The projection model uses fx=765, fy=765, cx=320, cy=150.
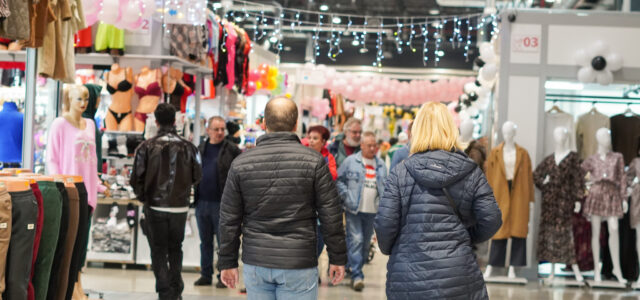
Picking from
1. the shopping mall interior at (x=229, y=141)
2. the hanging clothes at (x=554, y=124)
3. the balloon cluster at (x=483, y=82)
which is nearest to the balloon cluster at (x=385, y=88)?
the balloon cluster at (x=483, y=82)

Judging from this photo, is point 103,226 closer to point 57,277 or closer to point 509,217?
point 57,277

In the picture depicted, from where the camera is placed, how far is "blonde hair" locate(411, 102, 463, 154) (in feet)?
11.6

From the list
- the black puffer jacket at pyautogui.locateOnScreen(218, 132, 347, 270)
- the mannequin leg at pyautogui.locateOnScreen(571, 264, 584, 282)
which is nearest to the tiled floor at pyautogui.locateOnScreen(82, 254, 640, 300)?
the mannequin leg at pyautogui.locateOnScreen(571, 264, 584, 282)

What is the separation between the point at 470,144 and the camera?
9.20m

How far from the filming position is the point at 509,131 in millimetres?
8008

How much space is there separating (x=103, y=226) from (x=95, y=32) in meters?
2.01

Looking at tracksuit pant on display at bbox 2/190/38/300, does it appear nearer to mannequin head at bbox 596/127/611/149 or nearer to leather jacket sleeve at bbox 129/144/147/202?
leather jacket sleeve at bbox 129/144/147/202

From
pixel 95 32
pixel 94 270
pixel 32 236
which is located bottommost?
pixel 94 270

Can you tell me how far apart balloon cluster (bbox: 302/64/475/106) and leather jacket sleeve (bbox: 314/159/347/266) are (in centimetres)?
1173

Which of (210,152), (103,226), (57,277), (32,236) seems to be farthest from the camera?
(103,226)

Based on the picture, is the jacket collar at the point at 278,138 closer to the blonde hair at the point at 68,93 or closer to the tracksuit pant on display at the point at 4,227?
the tracksuit pant on display at the point at 4,227

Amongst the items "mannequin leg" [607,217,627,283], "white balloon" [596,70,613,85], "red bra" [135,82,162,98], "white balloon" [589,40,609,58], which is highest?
"white balloon" [589,40,609,58]

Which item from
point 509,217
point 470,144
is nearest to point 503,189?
point 509,217

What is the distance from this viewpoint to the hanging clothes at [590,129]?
866 centimetres
